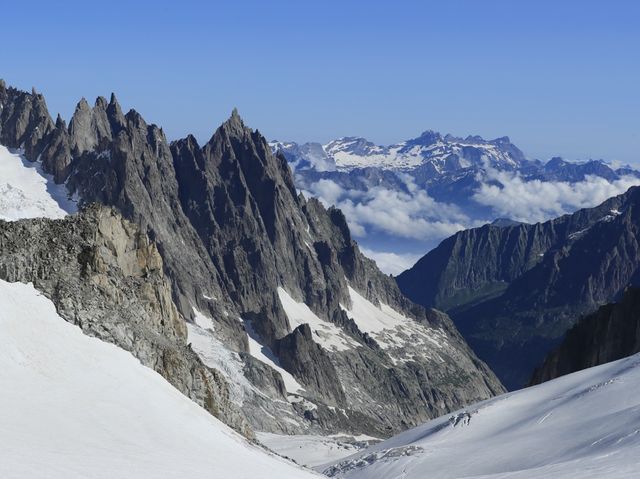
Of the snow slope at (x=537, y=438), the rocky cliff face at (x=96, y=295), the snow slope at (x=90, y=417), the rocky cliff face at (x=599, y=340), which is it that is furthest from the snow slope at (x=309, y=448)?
the snow slope at (x=90, y=417)

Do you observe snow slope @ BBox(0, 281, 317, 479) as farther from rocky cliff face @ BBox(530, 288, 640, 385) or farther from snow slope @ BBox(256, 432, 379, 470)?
rocky cliff face @ BBox(530, 288, 640, 385)

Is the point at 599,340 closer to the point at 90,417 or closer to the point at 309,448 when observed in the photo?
the point at 309,448

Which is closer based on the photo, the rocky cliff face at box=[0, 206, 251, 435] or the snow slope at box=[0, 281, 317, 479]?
the snow slope at box=[0, 281, 317, 479]

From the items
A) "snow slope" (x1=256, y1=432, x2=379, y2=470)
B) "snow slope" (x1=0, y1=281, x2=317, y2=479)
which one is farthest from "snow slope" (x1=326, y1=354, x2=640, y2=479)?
"snow slope" (x1=256, y1=432, x2=379, y2=470)

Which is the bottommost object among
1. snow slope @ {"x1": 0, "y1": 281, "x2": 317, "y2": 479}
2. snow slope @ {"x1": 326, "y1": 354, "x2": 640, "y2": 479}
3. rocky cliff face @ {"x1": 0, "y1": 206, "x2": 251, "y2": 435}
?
snow slope @ {"x1": 326, "y1": 354, "x2": 640, "y2": 479}

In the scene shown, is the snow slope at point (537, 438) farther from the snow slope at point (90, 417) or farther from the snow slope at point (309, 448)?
the snow slope at point (309, 448)

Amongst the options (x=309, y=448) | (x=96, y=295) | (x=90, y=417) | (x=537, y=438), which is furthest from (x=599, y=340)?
(x=90, y=417)
